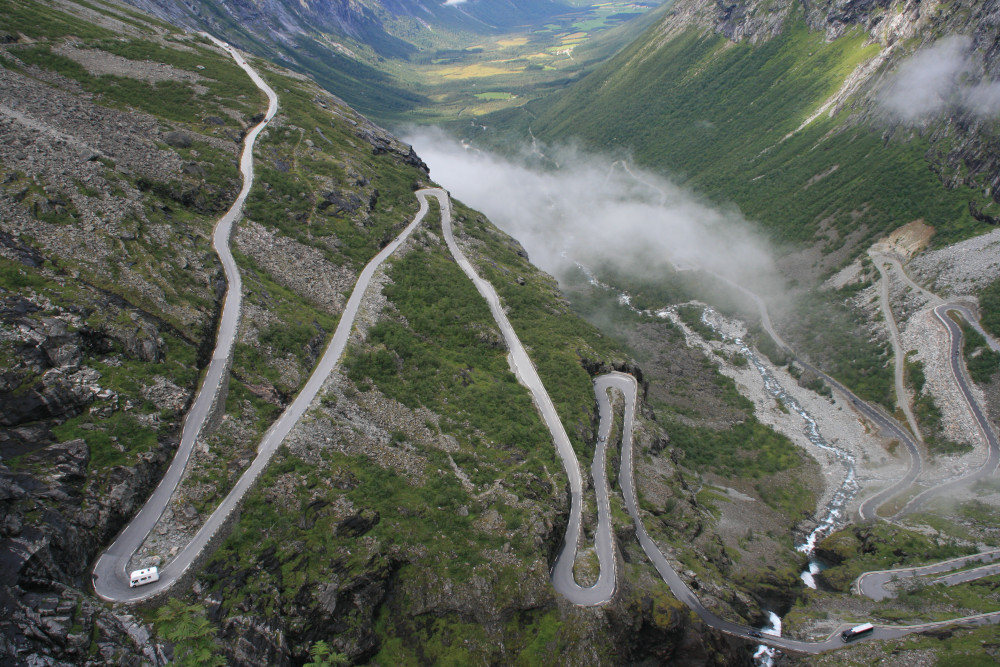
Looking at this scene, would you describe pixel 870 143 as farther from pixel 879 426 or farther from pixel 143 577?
pixel 143 577

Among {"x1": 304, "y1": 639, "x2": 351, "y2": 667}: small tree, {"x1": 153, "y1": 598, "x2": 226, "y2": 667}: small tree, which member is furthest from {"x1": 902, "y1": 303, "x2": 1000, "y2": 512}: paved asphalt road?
{"x1": 153, "y1": 598, "x2": 226, "y2": 667}: small tree

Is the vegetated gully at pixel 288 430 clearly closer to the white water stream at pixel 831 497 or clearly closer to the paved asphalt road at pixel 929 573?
the white water stream at pixel 831 497

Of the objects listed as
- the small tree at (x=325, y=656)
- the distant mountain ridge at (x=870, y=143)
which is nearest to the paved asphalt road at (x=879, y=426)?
the distant mountain ridge at (x=870, y=143)

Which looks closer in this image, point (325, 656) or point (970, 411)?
point (325, 656)

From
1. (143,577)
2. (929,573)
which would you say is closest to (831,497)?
(929,573)

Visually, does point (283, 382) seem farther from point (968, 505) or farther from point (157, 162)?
point (968, 505)

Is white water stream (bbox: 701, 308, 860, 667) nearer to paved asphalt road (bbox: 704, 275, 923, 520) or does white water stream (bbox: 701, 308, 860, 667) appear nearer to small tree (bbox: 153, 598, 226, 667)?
paved asphalt road (bbox: 704, 275, 923, 520)

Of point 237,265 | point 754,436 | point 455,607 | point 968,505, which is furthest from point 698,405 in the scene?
point 237,265
